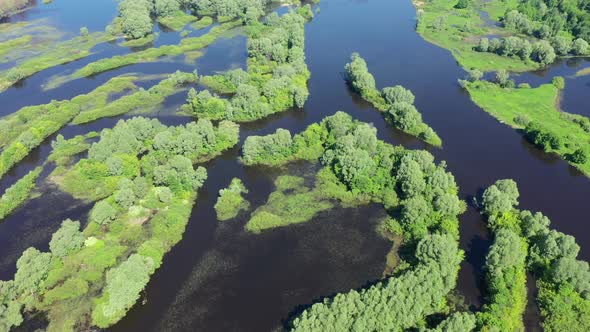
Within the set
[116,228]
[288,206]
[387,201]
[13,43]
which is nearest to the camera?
[116,228]

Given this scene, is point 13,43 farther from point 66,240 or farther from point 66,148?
point 66,240

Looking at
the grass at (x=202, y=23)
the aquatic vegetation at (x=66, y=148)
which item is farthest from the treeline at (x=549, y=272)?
the grass at (x=202, y=23)

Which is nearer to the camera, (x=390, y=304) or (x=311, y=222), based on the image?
(x=390, y=304)

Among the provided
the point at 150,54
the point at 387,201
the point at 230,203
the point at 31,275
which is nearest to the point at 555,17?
the point at 387,201

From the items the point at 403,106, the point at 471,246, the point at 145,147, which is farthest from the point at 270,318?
the point at 403,106

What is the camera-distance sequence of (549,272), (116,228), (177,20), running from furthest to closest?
(177,20) → (116,228) → (549,272)

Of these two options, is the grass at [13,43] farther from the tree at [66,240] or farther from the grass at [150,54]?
the tree at [66,240]

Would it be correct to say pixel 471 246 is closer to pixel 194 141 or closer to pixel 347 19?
pixel 194 141
